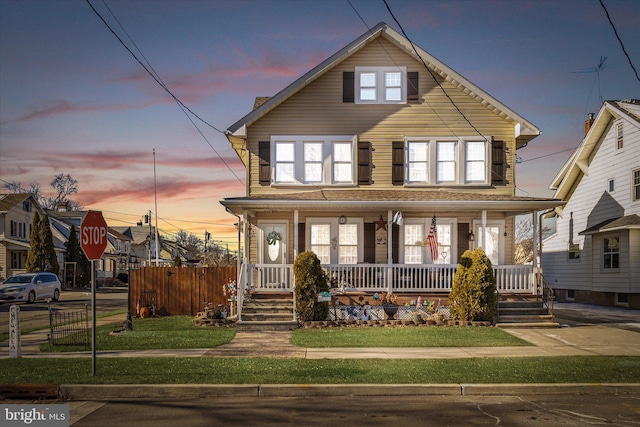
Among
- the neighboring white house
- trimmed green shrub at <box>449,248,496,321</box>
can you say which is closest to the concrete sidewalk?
trimmed green shrub at <box>449,248,496,321</box>

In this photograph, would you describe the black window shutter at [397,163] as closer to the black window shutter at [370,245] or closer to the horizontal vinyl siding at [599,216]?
the black window shutter at [370,245]

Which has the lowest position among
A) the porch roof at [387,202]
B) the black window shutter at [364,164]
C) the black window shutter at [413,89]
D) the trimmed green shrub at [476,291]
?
the trimmed green shrub at [476,291]

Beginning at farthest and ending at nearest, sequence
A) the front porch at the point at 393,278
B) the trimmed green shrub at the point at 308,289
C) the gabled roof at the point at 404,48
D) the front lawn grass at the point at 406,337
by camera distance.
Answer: the gabled roof at the point at 404,48 → the front porch at the point at 393,278 → the trimmed green shrub at the point at 308,289 → the front lawn grass at the point at 406,337

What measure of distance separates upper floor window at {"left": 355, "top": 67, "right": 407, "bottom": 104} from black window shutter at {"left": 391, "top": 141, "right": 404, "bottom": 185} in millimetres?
1761

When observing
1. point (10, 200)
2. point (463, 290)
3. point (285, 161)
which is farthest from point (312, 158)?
point (10, 200)

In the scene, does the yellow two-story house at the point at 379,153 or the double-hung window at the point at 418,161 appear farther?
the double-hung window at the point at 418,161

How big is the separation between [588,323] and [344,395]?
1282cm

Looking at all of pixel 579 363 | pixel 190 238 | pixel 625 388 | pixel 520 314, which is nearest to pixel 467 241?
pixel 520 314

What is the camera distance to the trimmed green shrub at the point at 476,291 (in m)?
17.1

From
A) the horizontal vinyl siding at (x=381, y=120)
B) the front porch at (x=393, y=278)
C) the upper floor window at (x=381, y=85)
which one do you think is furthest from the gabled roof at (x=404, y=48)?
the front porch at (x=393, y=278)

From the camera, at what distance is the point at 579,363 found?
1145cm

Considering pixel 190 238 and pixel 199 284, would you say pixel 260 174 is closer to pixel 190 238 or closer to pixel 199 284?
pixel 199 284

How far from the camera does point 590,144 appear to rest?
28.3 m

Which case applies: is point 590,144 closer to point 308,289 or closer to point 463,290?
point 463,290
